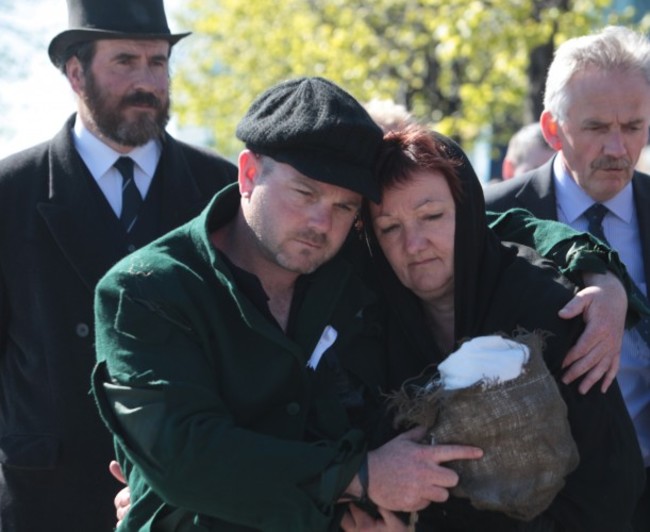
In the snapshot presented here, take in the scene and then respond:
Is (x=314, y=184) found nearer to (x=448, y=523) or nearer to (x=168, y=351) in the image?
(x=168, y=351)

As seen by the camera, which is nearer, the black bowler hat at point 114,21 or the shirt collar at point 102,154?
the shirt collar at point 102,154

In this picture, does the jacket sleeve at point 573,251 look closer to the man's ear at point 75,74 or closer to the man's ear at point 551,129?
the man's ear at point 551,129

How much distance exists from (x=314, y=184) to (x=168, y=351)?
0.60 meters

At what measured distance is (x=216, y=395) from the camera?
2.99 meters

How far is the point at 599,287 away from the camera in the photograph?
3389mm

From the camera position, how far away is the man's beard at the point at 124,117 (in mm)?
4637

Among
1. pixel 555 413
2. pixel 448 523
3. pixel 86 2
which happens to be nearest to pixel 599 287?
pixel 555 413

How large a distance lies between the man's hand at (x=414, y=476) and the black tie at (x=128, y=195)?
186cm

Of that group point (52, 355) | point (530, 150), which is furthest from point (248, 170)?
point (530, 150)

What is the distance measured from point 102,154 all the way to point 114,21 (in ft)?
1.79

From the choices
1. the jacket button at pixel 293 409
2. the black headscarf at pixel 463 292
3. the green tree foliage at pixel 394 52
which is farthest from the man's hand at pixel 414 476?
the green tree foliage at pixel 394 52

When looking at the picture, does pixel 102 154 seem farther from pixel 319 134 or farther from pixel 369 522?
pixel 369 522

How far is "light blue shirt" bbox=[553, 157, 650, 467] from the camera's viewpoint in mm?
4188

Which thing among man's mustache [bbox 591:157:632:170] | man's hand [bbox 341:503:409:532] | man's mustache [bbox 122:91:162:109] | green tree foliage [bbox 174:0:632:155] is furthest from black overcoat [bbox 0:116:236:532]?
green tree foliage [bbox 174:0:632:155]
